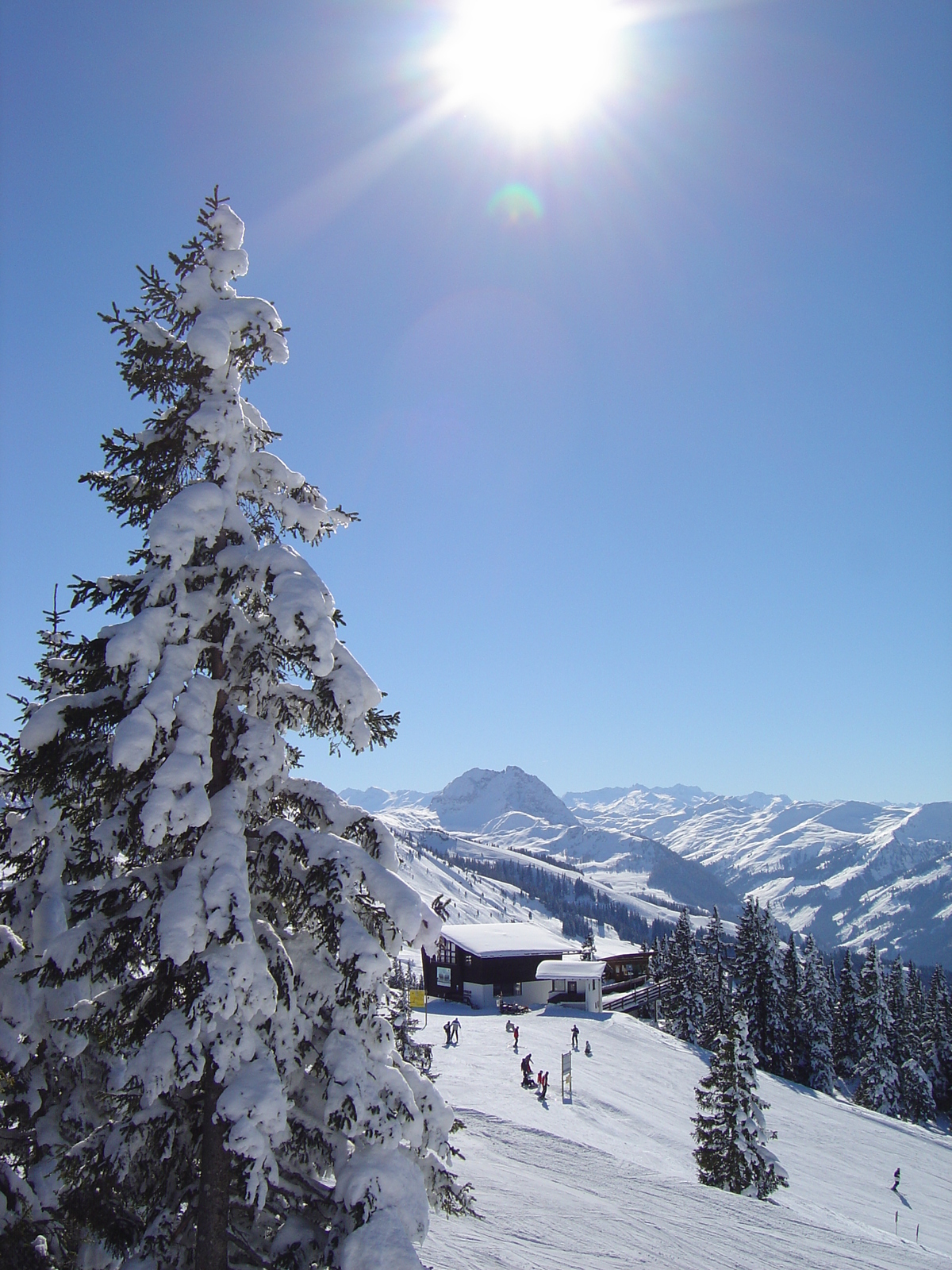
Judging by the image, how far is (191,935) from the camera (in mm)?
6379

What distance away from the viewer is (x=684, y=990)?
62281 millimetres

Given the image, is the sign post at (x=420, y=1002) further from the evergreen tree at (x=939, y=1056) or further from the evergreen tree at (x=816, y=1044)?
the evergreen tree at (x=939, y=1056)

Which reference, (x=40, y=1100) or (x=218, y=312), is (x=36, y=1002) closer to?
(x=40, y=1100)

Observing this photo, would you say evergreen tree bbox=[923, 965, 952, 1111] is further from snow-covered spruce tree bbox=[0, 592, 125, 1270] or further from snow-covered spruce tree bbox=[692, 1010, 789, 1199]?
snow-covered spruce tree bbox=[0, 592, 125, 1270]

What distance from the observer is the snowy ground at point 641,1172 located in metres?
14.1

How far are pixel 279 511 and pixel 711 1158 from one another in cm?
3108

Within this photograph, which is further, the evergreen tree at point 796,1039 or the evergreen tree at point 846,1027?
the evergreen tree at point 846,1027

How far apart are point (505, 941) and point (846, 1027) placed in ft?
115

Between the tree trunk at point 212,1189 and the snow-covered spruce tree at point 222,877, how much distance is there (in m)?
0.02

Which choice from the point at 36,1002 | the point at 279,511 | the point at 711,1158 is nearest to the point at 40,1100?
the point at 36,1002

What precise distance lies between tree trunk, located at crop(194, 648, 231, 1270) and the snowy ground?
7.11m

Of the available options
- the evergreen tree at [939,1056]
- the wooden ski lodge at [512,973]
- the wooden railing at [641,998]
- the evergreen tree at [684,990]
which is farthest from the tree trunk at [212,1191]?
the evergreen tree at [939,1056]

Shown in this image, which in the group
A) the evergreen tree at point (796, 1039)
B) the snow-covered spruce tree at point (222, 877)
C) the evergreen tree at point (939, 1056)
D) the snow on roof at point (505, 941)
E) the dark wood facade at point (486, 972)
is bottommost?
the evergreen tree at point (939, 1056)

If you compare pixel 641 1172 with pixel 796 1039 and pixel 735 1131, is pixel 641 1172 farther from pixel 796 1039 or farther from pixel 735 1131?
pixel 796 1039
